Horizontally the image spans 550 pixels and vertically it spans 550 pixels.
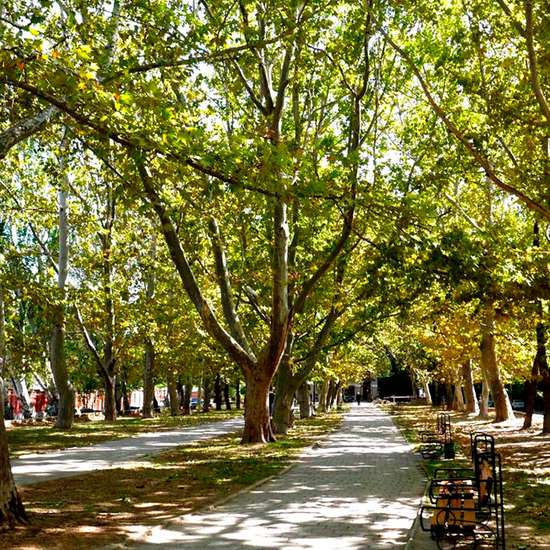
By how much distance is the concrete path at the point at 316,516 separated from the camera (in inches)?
314

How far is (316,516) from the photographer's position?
31.7ft

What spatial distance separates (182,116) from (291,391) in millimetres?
16730

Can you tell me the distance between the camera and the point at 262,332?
32.1 meters

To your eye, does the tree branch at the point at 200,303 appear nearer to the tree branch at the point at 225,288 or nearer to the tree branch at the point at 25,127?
the tree branch at the point at 225,288

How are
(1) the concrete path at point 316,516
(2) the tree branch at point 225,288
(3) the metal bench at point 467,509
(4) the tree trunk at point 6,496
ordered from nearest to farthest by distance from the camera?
(3) the metal bench at point 467,509 → (1) the concrete path at point 316,516 → (4) the tree trunk at point 6,496 → (2) the tree branch at point 225,288

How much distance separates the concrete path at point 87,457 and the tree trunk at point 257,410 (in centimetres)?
265

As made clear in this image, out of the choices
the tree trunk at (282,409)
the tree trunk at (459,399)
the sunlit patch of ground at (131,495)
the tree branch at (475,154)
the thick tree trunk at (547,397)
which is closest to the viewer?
the sunlit patch of ground at (131,495)

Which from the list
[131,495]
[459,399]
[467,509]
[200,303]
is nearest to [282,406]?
[200,303]

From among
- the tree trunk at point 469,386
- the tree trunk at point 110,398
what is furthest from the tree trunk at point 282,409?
the tree trunk at point 469,386

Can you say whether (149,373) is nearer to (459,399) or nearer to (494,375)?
(459,399)

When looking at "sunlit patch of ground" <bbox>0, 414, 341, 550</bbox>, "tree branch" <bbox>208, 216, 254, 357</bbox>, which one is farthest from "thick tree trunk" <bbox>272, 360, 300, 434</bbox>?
"sunlit patch of ground" <bbox>0, 414, 341, 550</bbox>

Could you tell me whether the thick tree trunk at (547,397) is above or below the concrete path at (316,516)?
above

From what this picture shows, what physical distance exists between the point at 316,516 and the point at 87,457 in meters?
10.7

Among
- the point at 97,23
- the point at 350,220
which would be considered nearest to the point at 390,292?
the point at 350,220
